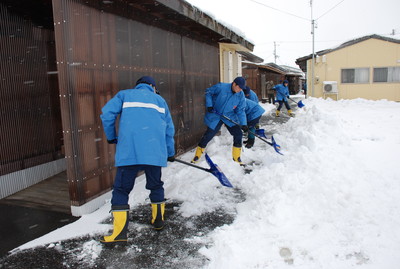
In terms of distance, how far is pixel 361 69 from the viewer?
18.5 m

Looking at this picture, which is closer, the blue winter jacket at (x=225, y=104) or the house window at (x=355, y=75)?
the blue winter jacket at (x=225, y=104)

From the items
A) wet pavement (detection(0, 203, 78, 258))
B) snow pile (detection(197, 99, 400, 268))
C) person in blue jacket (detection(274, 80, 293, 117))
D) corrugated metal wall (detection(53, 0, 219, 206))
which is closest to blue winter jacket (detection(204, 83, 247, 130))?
corrugated metal wall (detection(53, 0, 219, 206))

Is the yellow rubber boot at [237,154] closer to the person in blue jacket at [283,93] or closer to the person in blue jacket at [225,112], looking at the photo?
the person in blue jacket at [225,112]

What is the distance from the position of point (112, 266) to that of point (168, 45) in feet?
15.1

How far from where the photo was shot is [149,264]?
2.83 meters

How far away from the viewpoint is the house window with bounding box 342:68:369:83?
18.5 metres

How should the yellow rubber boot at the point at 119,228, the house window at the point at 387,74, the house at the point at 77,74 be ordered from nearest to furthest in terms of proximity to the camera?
1. the yellow rubber boot at the point at 119,228
2. the house at the point at 77,74
3. the house window at the point at 387,74

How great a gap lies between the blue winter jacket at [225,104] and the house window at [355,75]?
15.2 m

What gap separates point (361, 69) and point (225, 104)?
15.7 m

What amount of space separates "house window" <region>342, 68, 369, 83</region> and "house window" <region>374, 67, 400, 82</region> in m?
0.54

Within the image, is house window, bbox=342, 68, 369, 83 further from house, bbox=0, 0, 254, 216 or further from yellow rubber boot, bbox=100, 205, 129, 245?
yellow rubber boot, bbox=100, 205, 129, 245

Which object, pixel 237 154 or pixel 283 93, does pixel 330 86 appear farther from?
pixel 237 154

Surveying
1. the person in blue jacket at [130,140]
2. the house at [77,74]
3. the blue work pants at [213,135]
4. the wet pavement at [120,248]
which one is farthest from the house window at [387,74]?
the person in blue jacket at [130,140]

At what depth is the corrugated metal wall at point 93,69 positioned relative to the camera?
360cm
